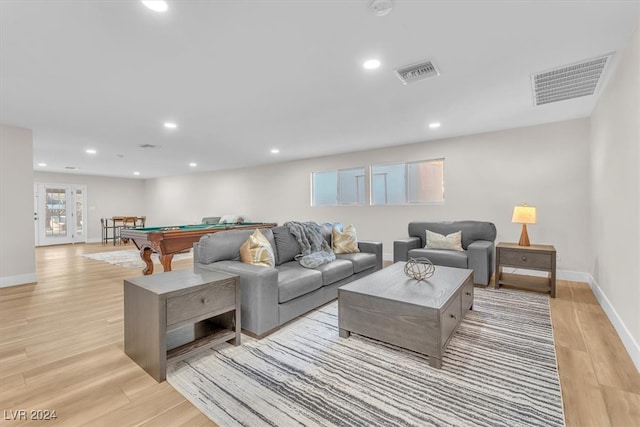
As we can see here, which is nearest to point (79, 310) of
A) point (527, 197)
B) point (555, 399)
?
point (555, 399)

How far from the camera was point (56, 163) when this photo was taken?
7746 millimetres

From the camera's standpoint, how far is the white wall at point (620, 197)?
214 cm

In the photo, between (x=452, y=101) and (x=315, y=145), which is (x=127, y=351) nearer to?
(x=452, y=101)

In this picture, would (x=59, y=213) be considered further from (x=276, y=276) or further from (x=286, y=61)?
(x=286, y=61)

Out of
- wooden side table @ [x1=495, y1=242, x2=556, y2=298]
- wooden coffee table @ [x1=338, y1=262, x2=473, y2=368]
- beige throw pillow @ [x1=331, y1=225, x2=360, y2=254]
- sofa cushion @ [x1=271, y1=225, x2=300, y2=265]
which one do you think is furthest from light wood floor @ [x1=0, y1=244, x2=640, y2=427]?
beige throw pillow @ [x1=331, y1=225, x2=360, y2=254]

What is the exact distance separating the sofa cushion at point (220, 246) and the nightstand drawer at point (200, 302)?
72 cm

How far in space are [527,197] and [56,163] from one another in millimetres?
10746

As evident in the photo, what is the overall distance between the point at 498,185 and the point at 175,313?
4.97 meters

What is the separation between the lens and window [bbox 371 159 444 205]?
18.1 ft

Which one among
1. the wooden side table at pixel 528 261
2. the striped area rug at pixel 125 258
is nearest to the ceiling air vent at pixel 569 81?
the wooden side table at pixel 528 261

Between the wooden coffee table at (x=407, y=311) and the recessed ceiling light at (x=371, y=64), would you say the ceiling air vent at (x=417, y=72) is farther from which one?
the wooden coffee table at (x=407, y=311)

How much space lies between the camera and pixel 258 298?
2.43 meters

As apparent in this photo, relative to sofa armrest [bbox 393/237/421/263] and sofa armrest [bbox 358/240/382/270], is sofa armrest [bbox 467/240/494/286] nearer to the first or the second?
sofa armrest [bbox 393/237/421/263]

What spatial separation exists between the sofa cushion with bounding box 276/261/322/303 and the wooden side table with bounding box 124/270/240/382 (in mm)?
456
